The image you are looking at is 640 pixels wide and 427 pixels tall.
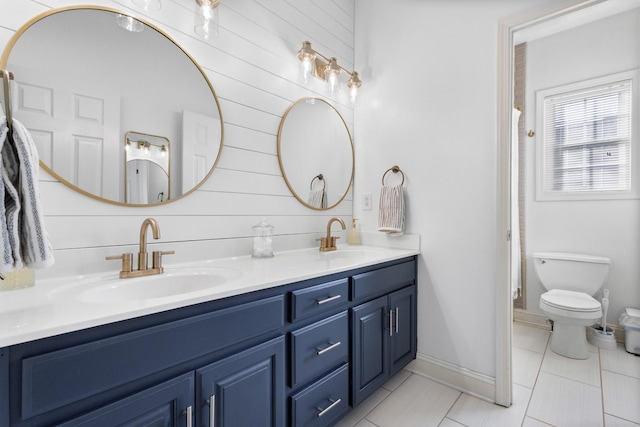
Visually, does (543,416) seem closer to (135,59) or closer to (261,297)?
(261,297)

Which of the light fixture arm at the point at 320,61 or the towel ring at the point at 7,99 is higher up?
the light fixture arm at the point at 320,61

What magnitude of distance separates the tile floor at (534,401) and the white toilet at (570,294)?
0.14 m

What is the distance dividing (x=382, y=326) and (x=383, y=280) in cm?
25

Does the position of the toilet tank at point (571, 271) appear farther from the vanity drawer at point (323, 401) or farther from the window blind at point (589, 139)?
the vanity drawer at point (323, 401)

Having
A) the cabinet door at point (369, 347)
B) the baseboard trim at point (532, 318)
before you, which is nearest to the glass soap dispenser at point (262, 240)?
the cabinet door at point (369, 347)

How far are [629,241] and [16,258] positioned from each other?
11.9 feet

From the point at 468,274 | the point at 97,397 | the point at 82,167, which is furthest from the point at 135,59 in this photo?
the point at 468,274

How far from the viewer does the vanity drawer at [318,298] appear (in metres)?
1.18

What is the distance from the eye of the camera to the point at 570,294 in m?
2.43

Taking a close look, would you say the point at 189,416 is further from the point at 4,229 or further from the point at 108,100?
the point at 108,100

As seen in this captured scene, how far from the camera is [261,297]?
107 centimetres

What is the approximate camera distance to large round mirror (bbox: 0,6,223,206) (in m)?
1.05

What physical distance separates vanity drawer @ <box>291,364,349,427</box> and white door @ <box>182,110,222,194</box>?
3.43 ft

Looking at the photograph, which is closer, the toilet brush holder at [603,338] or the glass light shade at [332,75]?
the glass light shade at [332,75]
